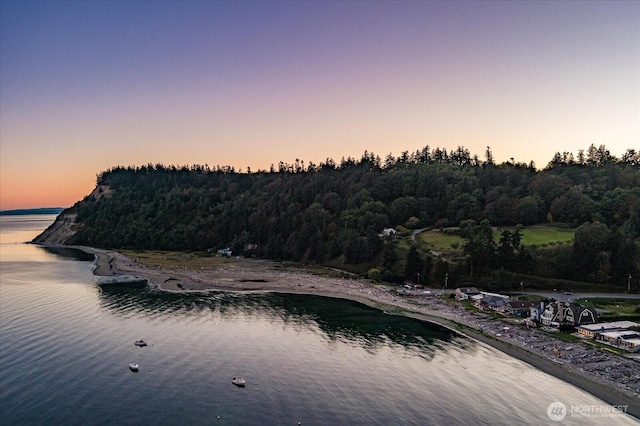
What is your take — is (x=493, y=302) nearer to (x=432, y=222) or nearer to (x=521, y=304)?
(x=521, y=304)

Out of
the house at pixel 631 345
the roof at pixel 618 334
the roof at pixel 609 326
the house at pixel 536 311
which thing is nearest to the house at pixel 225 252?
the house at pixel 536 311

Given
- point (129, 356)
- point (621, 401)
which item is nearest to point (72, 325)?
point (129, 356)

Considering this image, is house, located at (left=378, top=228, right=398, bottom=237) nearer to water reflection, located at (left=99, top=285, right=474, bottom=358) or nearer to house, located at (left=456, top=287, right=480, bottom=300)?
house, located at (left=456, top=287, right=480, bottom=300)

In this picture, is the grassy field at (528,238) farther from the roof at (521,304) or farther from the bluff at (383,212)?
the roof at (521,304)

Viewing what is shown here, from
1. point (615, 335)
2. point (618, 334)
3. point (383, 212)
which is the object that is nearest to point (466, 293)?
point (618, 334)

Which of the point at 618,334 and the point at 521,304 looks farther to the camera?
the point at 521,304
